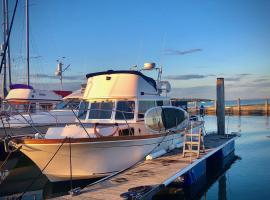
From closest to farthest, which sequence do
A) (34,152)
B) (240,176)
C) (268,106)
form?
1. (34,152)
2. (240,176)
3. (268,106)

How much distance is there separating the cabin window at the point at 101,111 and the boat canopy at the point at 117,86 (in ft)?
0.91

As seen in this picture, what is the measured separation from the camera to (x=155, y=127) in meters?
13.0

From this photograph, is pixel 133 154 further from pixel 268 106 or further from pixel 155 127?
pixel 268 106

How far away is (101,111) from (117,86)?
46.8 inches

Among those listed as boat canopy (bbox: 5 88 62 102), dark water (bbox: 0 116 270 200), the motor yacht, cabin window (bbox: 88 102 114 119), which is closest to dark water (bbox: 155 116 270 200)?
dark water (bbox: 0 116 270 200)

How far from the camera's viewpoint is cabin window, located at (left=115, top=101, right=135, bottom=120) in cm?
1296

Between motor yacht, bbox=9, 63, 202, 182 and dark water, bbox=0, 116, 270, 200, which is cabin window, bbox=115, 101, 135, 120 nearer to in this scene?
motor yacht, bbox=9, 63, 202, 182

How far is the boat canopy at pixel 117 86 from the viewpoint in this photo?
13328 mm

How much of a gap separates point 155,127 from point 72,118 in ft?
25.9

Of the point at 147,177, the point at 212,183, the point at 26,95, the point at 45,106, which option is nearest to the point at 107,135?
the point at 147,177

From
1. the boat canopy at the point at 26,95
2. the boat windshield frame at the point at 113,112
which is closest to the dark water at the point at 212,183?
the boat windshield frame at the point at 113,112

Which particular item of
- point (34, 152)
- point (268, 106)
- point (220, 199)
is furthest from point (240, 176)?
point (268, 106)

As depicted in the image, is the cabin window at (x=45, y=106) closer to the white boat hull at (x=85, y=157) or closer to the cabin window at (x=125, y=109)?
the cabin window at (x=125, y=109)

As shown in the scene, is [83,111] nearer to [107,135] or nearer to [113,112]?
[113,112]
